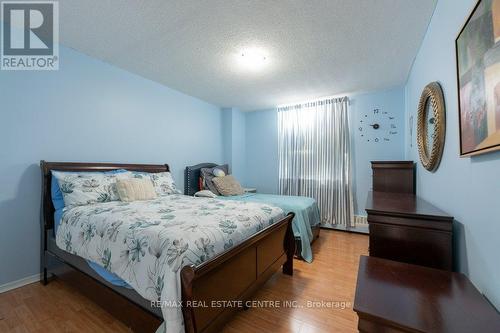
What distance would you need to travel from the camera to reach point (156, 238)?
1.24 m

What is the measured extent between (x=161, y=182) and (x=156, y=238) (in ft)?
5.75

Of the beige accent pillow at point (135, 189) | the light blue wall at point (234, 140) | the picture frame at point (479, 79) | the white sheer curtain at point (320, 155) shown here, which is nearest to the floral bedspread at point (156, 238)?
the beige accent pillow at point (135, 189)

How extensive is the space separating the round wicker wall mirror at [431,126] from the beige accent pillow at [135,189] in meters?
2.78

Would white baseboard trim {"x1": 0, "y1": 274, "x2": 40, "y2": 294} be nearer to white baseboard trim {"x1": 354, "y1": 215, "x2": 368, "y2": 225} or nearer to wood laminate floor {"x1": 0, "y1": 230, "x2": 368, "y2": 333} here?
wood laminate floor {"x1": 0, "y1": 230, "x2": 368, "y2": 333}

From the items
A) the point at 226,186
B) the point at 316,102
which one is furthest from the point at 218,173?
the point at 316,102

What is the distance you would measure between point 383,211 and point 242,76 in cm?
248

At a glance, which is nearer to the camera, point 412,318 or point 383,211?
point 412,318

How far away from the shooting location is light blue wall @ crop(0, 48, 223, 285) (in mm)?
1979

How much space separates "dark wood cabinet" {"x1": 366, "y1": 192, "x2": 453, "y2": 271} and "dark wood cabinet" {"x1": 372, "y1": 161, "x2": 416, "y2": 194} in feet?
4.42

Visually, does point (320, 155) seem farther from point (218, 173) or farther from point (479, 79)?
point (479, 79)

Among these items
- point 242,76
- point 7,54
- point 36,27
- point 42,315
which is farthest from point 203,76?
point 42,315

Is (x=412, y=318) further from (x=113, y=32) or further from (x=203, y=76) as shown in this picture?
(x=203, y=76)

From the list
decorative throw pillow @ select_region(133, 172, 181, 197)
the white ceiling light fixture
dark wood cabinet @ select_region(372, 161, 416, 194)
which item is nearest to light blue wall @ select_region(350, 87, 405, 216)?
dark wood cabinet @ select_region(372, 161, 416, 194)

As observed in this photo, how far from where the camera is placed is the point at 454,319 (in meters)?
0.75
